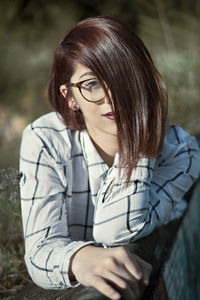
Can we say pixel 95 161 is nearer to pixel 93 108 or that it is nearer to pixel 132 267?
pixel 93 108

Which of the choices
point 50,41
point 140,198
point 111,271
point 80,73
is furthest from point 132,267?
point 50,41

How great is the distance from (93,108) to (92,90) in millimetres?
62

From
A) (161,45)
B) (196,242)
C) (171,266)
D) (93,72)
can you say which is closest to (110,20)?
(93,72)

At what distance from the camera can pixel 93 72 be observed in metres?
1.36

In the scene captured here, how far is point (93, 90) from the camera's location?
139 centimetres

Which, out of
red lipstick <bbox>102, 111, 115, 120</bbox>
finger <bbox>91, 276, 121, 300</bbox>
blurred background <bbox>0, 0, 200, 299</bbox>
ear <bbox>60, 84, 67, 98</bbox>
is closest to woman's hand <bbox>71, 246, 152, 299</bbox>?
finger <bbox>91, 276, 121, 300</bbox>

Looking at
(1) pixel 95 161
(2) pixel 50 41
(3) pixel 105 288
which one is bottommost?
(3) pixel 105 288

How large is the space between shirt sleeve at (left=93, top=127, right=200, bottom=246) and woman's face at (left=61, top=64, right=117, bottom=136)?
13 cm

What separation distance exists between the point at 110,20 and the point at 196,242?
3.22 ft

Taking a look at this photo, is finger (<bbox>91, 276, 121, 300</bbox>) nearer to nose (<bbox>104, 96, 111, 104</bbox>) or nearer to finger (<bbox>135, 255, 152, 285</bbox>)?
finger (<bbox>135, 255, 152, 285</bbox>)

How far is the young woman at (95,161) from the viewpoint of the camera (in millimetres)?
1314

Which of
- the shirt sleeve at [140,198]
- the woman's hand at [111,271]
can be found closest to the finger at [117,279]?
the woman's hand at [111,271]

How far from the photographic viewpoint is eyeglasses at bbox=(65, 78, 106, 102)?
4.54ft

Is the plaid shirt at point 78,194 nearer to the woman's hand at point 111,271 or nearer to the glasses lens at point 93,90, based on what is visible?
the woman's hand at point 111,271
